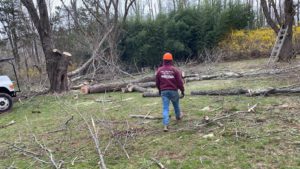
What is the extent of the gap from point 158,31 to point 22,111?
537 inches

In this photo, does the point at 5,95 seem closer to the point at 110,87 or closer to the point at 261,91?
the point at 110,87

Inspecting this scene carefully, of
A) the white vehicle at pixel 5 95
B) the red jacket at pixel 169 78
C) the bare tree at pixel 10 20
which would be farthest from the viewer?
the bare tree at pixel 10 20

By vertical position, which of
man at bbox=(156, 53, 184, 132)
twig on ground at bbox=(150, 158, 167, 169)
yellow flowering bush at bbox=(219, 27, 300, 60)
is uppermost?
yellow flowering bush at bbox=(219, 27, 300, 60)

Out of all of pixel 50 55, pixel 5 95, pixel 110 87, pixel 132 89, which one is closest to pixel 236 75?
pixel 132 89

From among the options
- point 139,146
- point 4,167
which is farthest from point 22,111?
point 139,146

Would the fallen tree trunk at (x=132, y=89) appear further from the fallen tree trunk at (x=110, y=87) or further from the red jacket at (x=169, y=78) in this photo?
the red jacket at (x=169, y=78)

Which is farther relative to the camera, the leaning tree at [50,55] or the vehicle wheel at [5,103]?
the leaning tree at [50,55]

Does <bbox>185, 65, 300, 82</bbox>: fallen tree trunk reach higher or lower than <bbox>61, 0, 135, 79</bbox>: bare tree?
lower

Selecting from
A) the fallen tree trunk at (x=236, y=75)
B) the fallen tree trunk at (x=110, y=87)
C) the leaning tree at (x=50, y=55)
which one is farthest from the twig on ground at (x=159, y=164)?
the leaning tree at (x=50, y=55)

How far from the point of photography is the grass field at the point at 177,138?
4457mm

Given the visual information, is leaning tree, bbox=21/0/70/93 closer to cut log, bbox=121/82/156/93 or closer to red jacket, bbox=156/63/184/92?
cut log, bbox=121/82/156/93

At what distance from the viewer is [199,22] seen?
2172 centimetres

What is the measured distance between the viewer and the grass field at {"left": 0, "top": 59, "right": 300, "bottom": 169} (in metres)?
4.46

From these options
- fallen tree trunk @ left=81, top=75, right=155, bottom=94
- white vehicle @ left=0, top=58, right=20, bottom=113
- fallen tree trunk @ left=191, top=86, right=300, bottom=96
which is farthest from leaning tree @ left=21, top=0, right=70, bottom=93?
fallen tree trunk @ left=191, top=86, right=300, bottom=96
